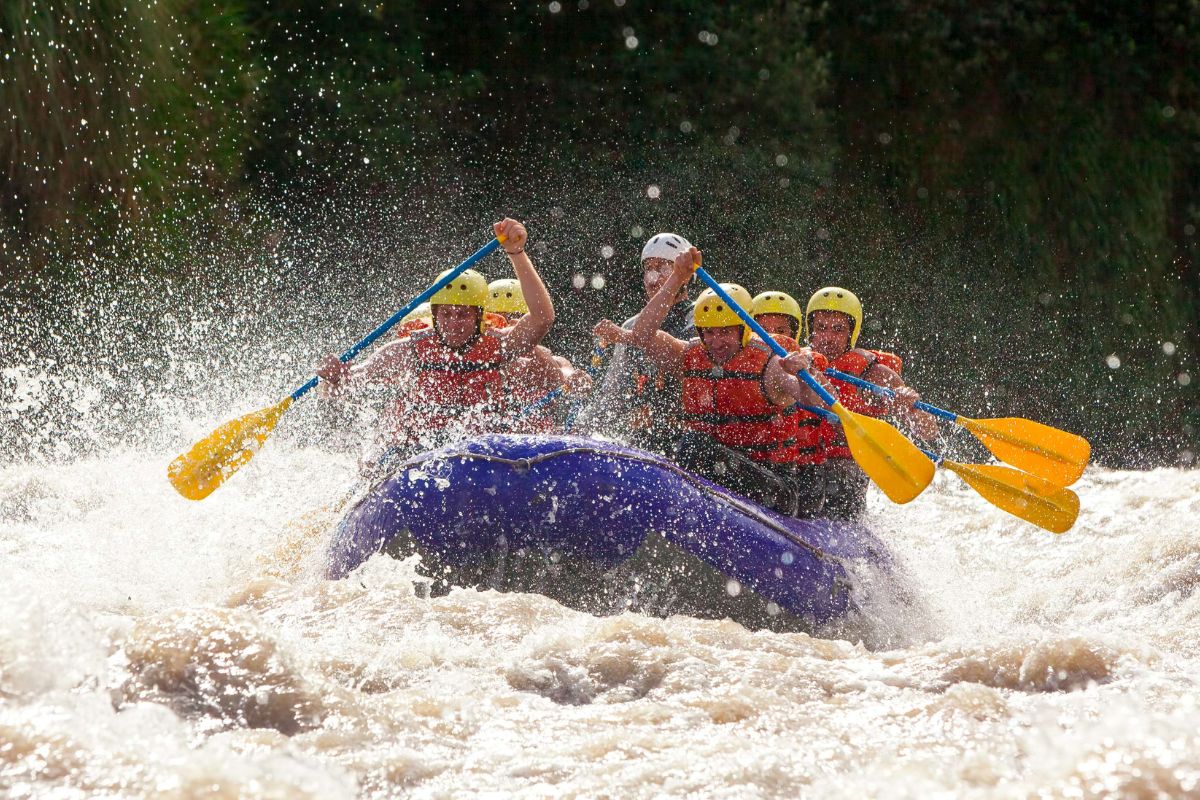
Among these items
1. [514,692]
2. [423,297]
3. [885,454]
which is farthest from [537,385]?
[514,692]

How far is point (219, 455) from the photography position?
5.24 meters

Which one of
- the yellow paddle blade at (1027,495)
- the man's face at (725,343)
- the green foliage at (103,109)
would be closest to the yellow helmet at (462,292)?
the man's face at (725,343)

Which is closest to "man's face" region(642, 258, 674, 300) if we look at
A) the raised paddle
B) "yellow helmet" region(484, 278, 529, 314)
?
"yellow helmet" region(484, 278, 529, 314)

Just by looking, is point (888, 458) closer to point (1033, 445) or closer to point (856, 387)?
point (1033, 445)

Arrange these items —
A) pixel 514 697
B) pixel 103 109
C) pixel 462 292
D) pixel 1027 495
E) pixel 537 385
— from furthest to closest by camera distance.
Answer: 1. pixel 103 109
2. pixel 537 385
3. pixel 462 292
4. pixel 1027 495
5. pixel 514 697

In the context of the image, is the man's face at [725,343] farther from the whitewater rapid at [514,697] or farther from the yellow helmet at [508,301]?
the yellow helmet at [508,301]

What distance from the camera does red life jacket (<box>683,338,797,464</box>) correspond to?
548cm

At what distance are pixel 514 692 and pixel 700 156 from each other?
7900 millimetres

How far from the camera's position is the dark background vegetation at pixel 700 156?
845 centimetres

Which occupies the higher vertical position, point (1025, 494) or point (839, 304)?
point (839, 304)

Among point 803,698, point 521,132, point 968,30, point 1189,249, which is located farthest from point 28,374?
point 1189,249

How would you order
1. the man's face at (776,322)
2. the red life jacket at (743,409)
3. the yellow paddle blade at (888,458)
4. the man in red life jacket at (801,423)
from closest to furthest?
1. the yellow paddle blade at (888,458)
2. the red life jacket at (743,409)
3. the man in red life jacket at (801,423)
4. the man's face at (776,322)

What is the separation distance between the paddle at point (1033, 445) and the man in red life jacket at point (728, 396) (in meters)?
0.46

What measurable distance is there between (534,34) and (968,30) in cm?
437
